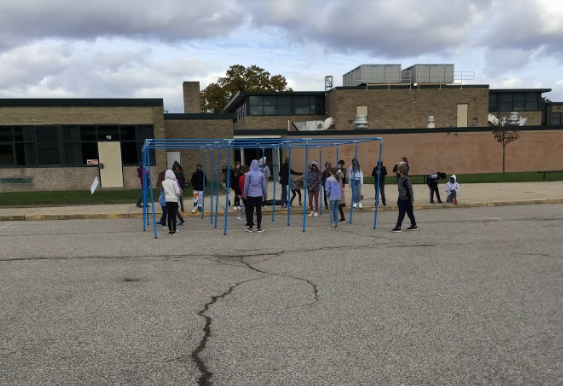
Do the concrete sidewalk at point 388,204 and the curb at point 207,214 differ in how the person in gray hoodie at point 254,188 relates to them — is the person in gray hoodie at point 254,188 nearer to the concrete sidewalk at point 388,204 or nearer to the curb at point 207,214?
the concrete sidewalk at point 388,204

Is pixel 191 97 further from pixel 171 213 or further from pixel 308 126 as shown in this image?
pixel 171 213

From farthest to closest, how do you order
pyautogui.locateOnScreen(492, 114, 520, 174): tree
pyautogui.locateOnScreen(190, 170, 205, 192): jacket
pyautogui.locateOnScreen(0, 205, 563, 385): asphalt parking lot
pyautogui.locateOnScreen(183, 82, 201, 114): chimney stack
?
pyautogui.locateOnScreen(183, 82, 201, 114): chimney stack
pyautogui.locateOnScreen(492, 114, 520, 174): tree
pyautogui.locateOnScreen(190, 170, 205, 192): jacket
pyautogui.locateOnScreen(0, 205, 563, 385): asphalt parking lot

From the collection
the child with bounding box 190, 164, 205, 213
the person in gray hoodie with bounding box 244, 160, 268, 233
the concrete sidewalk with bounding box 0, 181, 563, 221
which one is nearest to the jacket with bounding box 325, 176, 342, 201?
the person in gray hoodie with bounding box 244, 160, 268, 233

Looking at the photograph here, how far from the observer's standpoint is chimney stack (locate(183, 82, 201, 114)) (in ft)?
123

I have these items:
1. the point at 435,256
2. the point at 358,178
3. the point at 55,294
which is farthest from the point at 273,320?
the point at 358,178

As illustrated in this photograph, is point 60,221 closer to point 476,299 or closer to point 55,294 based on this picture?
point 55,294

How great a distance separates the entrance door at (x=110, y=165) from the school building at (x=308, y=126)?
0.05 metres

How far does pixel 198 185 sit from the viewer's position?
15.7 m

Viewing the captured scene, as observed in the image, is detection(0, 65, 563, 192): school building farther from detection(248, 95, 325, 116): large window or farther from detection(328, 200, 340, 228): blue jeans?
detection(328, 200, 340, 228): blue jeans

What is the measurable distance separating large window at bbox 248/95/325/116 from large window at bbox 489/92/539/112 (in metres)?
18.1

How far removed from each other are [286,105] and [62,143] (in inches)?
930

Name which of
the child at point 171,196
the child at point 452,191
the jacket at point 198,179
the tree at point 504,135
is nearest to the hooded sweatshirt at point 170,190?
the child at point 171,196

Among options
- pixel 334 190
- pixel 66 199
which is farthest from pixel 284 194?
pixel 66 199

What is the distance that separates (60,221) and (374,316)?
1201cm
